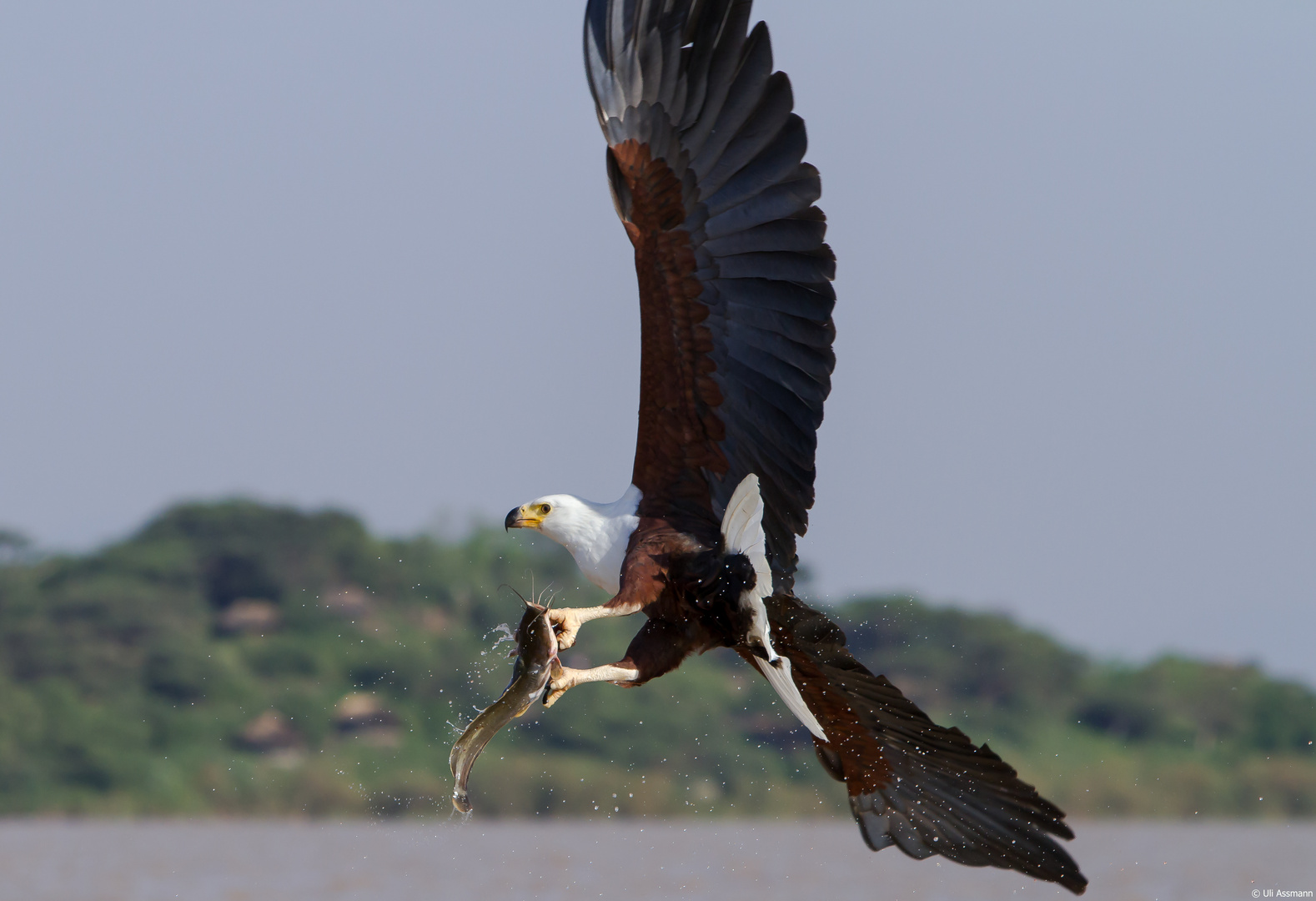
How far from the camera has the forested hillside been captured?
38.8m

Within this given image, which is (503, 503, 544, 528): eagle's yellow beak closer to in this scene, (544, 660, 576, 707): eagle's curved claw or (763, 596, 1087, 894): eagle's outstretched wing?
(544, 660, 576, 707): eagle's curved claw

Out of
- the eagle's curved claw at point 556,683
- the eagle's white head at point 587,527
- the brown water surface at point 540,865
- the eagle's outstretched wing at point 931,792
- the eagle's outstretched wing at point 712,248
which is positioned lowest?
the brown water surface at point 540,865

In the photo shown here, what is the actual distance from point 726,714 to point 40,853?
16462 mm

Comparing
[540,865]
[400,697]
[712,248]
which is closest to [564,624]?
[712,248]

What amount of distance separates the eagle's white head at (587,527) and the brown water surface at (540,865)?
48.9 ft

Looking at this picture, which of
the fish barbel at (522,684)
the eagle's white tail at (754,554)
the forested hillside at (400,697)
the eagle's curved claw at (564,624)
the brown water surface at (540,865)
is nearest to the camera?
the fish barbel at (522,684)

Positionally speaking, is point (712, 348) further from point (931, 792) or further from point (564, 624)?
point (931, 792)

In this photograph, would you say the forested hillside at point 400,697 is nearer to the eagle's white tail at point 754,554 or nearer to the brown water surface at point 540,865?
the brown water surface at point 540,865

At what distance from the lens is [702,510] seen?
6695 mm

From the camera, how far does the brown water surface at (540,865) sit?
2616cm

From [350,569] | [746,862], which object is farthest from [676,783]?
[350,569]

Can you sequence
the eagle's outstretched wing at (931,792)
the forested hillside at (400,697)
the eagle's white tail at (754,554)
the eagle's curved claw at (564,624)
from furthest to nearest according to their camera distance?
1. the forested hillside at (400,697)
2. the eagle's outstretched wing at (931,792)
3. the eagle's white tail at (754,554)
4. the eagle's curved claw at (564,624)

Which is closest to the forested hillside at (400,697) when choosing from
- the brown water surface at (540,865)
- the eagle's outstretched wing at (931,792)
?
the brown water surface at (540,865)

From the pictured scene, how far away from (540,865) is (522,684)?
26.7 meters
